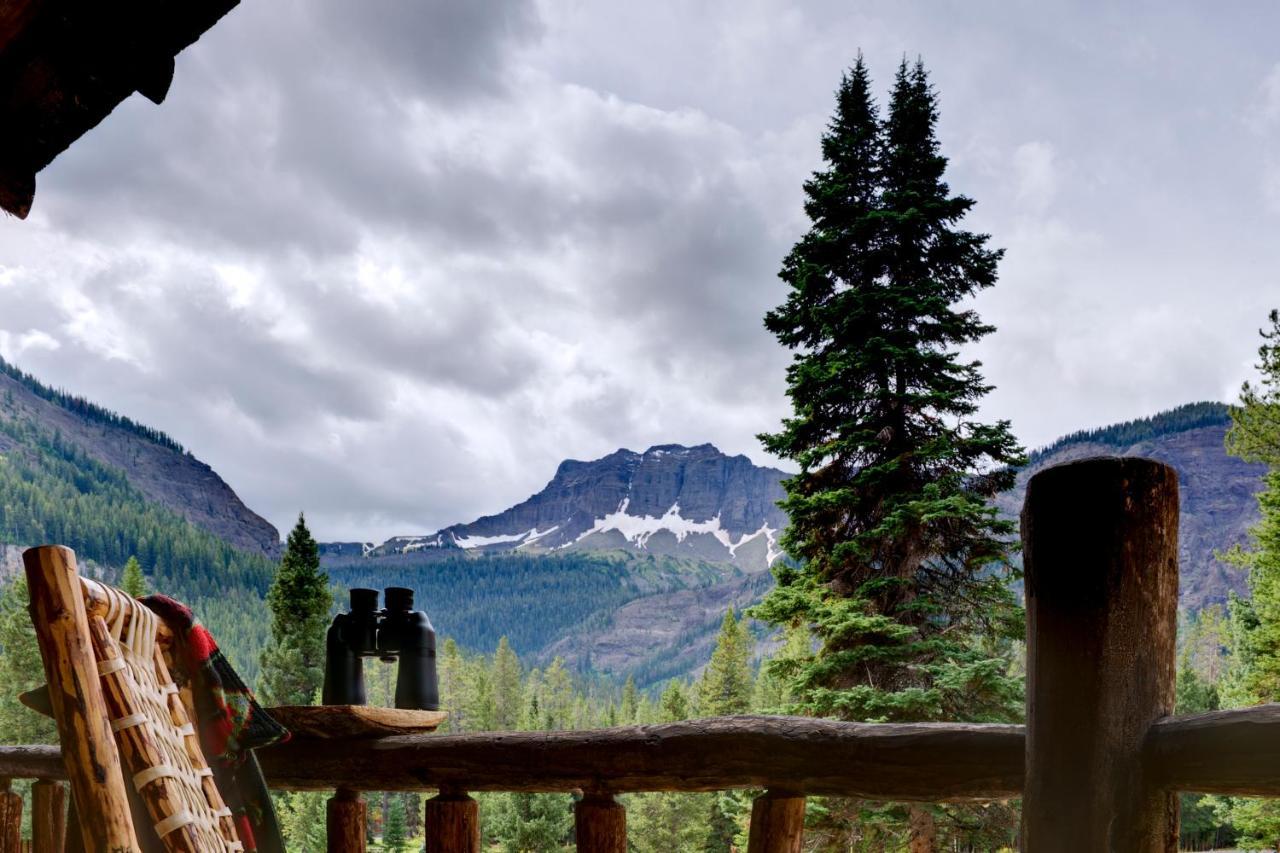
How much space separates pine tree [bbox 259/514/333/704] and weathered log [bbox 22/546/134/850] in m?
13.9

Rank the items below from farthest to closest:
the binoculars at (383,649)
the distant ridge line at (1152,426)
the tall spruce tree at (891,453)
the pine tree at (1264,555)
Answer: the distant ridge line at (1152,426)
the pine tree at (1264,555)
the tall spruce tree at (891,453)
the binoculars at (383,649)

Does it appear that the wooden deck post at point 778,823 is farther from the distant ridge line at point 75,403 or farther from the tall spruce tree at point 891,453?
the distant ridge line at point 75,403

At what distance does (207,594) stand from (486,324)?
309 feet

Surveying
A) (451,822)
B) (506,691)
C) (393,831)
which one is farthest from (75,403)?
(451,822)

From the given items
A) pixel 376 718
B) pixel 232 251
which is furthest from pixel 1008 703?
pixel 232 251

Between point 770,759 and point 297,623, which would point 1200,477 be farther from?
point 770,759

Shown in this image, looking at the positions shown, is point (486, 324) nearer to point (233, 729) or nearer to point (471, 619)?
point (471, 619)

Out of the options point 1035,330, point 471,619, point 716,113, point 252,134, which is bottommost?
point 471,619

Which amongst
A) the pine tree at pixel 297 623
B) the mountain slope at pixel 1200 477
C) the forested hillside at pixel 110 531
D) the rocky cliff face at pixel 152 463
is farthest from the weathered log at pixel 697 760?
the rocky cliff face at pixel 152 463

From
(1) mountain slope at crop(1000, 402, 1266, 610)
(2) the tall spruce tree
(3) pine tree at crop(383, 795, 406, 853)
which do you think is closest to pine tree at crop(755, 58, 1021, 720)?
(2) the tall spruce tree

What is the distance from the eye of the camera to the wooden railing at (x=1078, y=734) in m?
1.00

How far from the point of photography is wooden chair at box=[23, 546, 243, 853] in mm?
1000

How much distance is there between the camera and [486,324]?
175000 mm

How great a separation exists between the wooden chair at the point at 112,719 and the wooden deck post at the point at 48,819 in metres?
1.33
